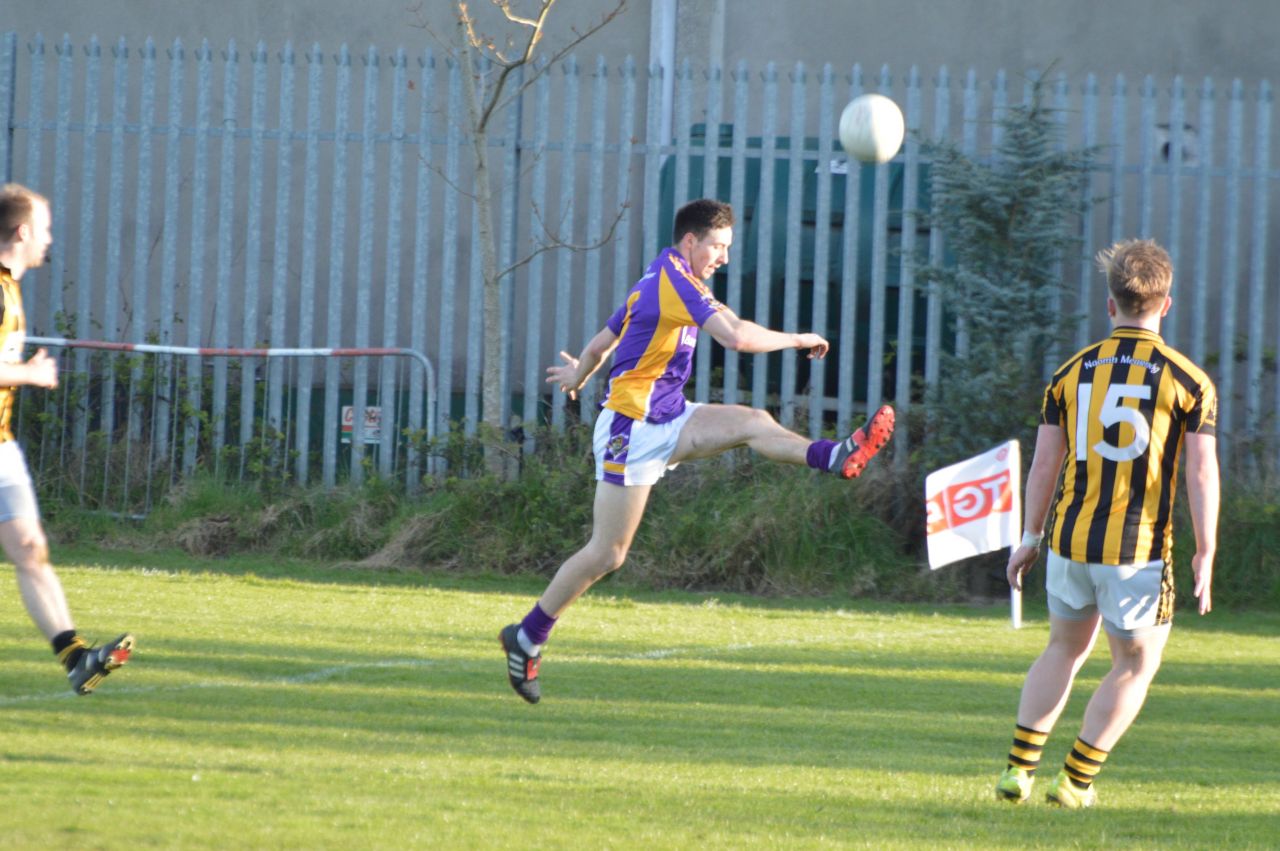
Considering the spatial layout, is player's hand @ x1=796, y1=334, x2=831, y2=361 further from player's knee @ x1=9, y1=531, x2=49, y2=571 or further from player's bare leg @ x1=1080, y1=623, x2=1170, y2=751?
player's knee @ x1=9, y1=531, x2=49, y2=571

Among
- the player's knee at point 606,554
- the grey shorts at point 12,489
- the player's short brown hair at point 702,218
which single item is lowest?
the player's knee at point 606,554

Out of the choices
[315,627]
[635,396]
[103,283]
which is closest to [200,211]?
[103,283]

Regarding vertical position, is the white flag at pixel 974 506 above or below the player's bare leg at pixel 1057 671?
above

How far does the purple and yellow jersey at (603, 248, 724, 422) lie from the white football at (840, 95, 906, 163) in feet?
16.9

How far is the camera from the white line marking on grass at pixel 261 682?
21.0 feet

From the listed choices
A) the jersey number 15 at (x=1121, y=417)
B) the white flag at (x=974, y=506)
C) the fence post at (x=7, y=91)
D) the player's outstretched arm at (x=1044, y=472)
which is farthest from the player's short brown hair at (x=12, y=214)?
the fence post at (x=7, y=91)

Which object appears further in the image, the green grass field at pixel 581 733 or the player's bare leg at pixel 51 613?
the player's bare leg at pixel 51 613

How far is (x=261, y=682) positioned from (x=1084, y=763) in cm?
366

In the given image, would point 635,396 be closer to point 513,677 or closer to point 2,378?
point 513,677

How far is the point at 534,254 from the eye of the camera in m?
13.2

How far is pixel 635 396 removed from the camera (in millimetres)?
6938

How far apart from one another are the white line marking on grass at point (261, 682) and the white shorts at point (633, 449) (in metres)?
1.63

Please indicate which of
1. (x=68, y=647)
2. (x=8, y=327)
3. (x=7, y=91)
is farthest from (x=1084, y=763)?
(x=7, y=91)

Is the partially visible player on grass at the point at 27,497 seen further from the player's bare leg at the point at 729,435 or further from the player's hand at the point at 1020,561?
the player's hand at the point at 1020,561
